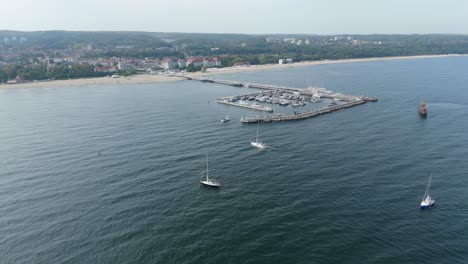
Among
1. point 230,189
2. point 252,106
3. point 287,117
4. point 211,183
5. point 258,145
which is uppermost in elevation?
point 252,106

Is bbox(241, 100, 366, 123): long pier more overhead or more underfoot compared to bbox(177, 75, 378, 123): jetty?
more underfoot

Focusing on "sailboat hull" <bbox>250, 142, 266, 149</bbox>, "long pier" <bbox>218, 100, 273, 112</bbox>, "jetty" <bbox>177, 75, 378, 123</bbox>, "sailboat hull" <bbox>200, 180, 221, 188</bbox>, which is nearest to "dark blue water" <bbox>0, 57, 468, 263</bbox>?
"sailboat hull" <bbox>200, 180, 221, 188</bbox>

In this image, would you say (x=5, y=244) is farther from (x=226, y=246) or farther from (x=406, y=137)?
(x=406, y=137)

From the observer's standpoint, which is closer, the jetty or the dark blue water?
the dark blue water

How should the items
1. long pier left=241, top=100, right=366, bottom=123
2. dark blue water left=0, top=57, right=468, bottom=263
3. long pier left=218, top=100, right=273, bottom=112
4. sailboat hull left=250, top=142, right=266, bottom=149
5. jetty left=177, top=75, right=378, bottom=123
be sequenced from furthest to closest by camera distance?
long pier left=218, top=100, right=273, bottom=112 → jetty left=177, top=75, right=378, bottom=123 → long pier left=241, top=100, right=366, bottom=123 → sailboat hull left=250, top=142, right=266, bottom=149 → dark blue water left=0, top=57, right=468, bottom=263

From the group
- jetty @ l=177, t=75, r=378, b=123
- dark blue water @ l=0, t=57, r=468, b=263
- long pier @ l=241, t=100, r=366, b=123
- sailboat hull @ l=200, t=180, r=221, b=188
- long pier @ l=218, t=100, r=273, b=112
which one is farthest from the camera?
long pier @ l=218, t=100, r=273, b=112

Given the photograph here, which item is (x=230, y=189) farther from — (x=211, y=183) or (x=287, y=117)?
(x=287, y=117)

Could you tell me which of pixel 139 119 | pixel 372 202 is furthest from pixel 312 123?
pixel 139 119

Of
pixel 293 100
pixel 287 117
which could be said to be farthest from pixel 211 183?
pixel 293 100

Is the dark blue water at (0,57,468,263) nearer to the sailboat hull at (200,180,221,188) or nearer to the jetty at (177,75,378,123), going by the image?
the sailboat hull at (200,180,221,188)
